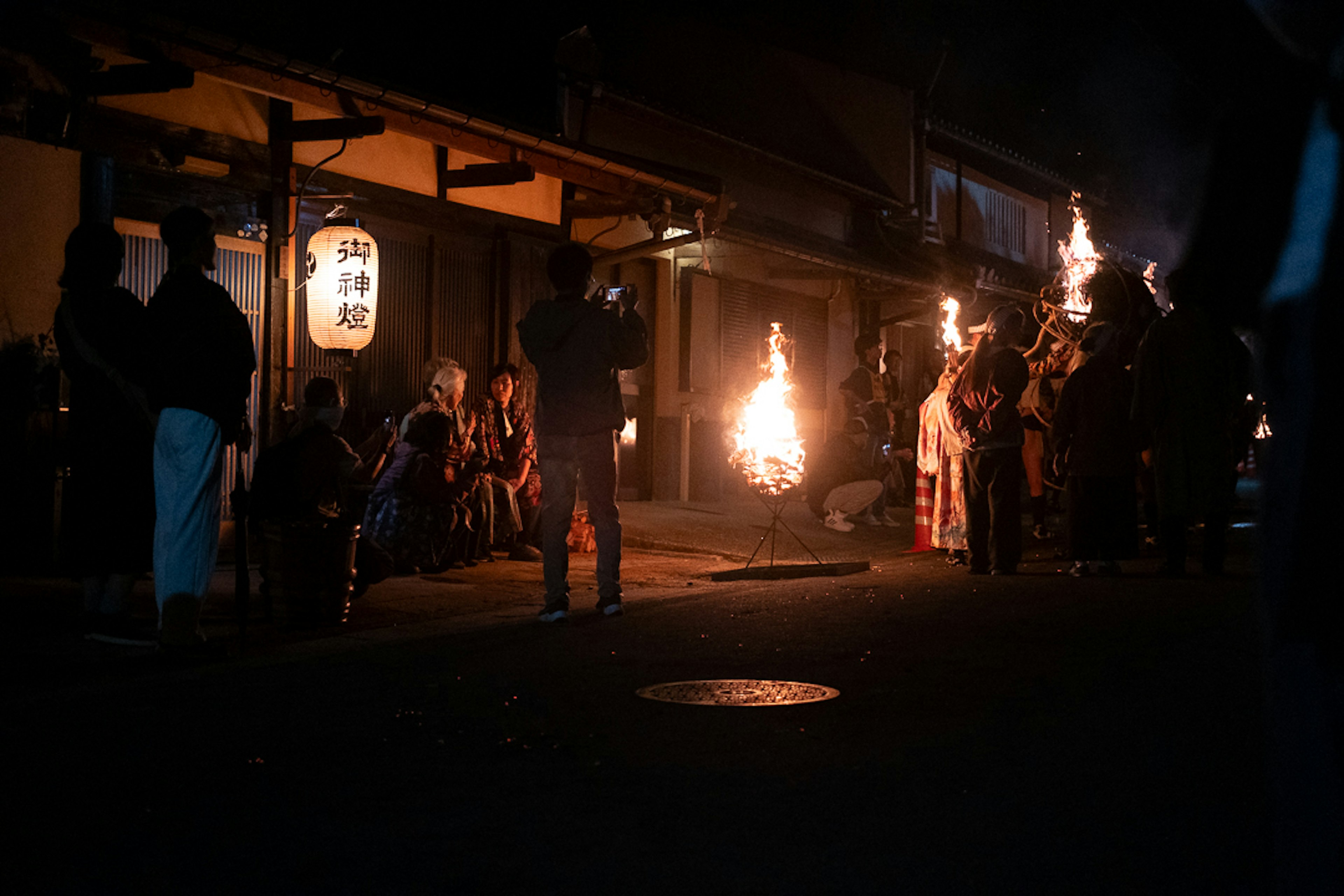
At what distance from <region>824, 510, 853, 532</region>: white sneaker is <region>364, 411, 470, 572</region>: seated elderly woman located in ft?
21.2

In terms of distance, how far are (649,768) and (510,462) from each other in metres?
9.04

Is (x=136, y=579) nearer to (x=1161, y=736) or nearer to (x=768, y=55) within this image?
(x=1161, y=736)

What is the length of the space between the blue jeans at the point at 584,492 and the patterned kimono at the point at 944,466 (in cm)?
446

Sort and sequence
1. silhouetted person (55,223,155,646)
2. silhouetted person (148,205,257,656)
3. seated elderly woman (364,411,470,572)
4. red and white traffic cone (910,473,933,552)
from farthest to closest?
red and white traffic cone (910,473,933,552), seated elderly woman (364,411,470,572), silhouetted person (55,223,155,646), silhouetted person (148,205,257,656)

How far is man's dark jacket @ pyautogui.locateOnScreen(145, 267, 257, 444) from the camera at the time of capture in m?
6.26

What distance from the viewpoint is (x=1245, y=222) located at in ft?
6.97

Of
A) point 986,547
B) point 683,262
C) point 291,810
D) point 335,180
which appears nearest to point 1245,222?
A: point 291,810

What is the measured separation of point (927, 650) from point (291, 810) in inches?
151

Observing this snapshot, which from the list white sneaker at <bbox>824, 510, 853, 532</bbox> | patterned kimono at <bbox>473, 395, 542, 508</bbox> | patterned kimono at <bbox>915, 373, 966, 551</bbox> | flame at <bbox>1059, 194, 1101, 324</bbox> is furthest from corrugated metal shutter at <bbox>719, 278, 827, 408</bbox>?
patterned kimono at <bbox>473, 395, 542, 508</bbox>

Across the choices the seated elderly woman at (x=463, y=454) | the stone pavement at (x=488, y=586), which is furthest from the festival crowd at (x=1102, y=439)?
the seated elderly woman at (x=463, y=454)

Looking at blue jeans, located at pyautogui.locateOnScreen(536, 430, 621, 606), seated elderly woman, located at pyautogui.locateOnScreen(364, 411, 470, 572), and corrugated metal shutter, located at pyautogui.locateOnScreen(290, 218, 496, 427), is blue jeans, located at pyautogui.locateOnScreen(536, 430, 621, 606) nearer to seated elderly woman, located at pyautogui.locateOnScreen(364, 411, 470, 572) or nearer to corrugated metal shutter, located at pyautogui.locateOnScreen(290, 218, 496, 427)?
seated elderly woman, located at pyautogui.locateOnScreen(364, 411, 470, 572)

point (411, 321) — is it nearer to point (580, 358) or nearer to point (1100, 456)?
point (580, 358)

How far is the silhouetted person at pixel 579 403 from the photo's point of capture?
8195mm

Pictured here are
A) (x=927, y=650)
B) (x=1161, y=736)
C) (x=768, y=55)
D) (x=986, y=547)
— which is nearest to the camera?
(x=1161, y=736)
